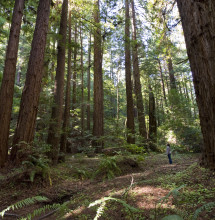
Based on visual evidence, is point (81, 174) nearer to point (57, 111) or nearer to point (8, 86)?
point (57, 111)

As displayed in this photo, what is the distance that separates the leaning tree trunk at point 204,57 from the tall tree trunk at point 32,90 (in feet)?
18.8

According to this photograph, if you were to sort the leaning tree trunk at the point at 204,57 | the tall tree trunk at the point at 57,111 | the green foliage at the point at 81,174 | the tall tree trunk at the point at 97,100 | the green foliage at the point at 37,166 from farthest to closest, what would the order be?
1. the tall tree trunk at the point at 97,100
2. the tall tree trunk at the point at 57,111
3. the green foliage at the point at 81,174
4. the green foliage at the point at 37,166
5. the leaning tree trunk at the point at 204,57

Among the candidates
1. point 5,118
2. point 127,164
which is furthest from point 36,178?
point 127,164

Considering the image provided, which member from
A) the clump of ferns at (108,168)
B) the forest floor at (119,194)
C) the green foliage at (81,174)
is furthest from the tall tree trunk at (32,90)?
the clump of ferns at (108,168)

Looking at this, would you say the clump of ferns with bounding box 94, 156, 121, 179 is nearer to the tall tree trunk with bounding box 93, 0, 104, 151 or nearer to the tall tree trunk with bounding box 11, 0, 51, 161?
the tall tree trunk with bounding box 11, 0, 51, 161

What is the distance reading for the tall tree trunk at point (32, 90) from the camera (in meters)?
6.59

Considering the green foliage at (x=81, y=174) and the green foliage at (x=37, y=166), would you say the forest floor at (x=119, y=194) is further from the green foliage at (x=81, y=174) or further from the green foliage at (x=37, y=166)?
the green foliage at (x=37, y=166)

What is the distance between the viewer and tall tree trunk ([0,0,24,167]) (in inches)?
278

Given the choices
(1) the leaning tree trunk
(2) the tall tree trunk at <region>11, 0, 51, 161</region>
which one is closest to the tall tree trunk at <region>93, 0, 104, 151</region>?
(2) the tall tree trunk at <region>11, 0, 51, 161</region>

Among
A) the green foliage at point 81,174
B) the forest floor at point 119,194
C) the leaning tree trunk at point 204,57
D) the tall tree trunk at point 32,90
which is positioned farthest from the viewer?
the green foliage at point 81,174

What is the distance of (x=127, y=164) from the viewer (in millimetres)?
7422

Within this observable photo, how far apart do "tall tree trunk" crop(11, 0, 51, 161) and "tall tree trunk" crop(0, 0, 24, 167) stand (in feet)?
2.05

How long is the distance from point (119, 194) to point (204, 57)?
3213mm

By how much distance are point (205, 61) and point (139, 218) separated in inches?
120
